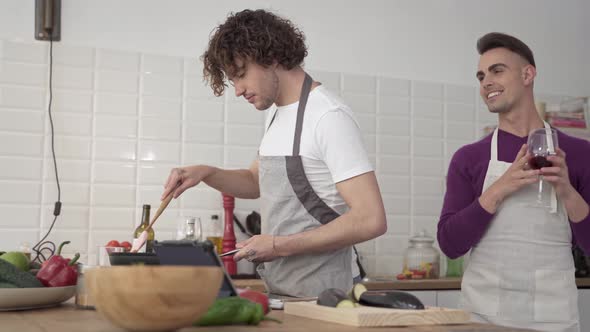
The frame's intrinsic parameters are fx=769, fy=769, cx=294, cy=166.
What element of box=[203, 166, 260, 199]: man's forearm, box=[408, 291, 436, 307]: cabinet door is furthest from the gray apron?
box=[408, 291, 436, 307]: cabinet door

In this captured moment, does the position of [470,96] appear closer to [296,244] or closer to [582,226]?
[582,226]

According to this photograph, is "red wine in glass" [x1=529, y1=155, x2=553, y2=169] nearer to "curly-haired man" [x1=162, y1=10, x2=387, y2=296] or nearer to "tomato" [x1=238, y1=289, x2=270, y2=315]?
"curly-haired man" [x1=162, y1=10, x2=387, y2=296]

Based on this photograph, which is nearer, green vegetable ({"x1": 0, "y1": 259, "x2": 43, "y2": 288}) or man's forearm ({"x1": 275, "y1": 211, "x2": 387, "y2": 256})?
green vegetable ({"x1": 0, "y1": 259, "x2": 43, "y2": 288})

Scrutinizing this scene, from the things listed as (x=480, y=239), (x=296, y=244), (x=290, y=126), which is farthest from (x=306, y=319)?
(x=480, y=239)

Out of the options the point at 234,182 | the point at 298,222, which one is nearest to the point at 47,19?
the point at 234,182

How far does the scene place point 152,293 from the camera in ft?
3.61

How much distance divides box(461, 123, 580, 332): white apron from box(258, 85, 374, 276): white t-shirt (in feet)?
2.13

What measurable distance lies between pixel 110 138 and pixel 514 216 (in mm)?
1918

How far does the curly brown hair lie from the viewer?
2355 millimetres

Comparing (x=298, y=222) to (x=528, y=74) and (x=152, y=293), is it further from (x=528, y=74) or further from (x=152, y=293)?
(x=152, y=293)

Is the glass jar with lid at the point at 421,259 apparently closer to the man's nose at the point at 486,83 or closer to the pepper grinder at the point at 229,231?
the pepper grinder at the point at 229,231

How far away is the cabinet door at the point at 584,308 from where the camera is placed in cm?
387

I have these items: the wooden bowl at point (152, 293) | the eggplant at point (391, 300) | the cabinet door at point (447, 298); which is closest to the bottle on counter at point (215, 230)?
the cabinet door at point (447, 298)

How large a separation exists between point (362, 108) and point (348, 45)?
35cm
